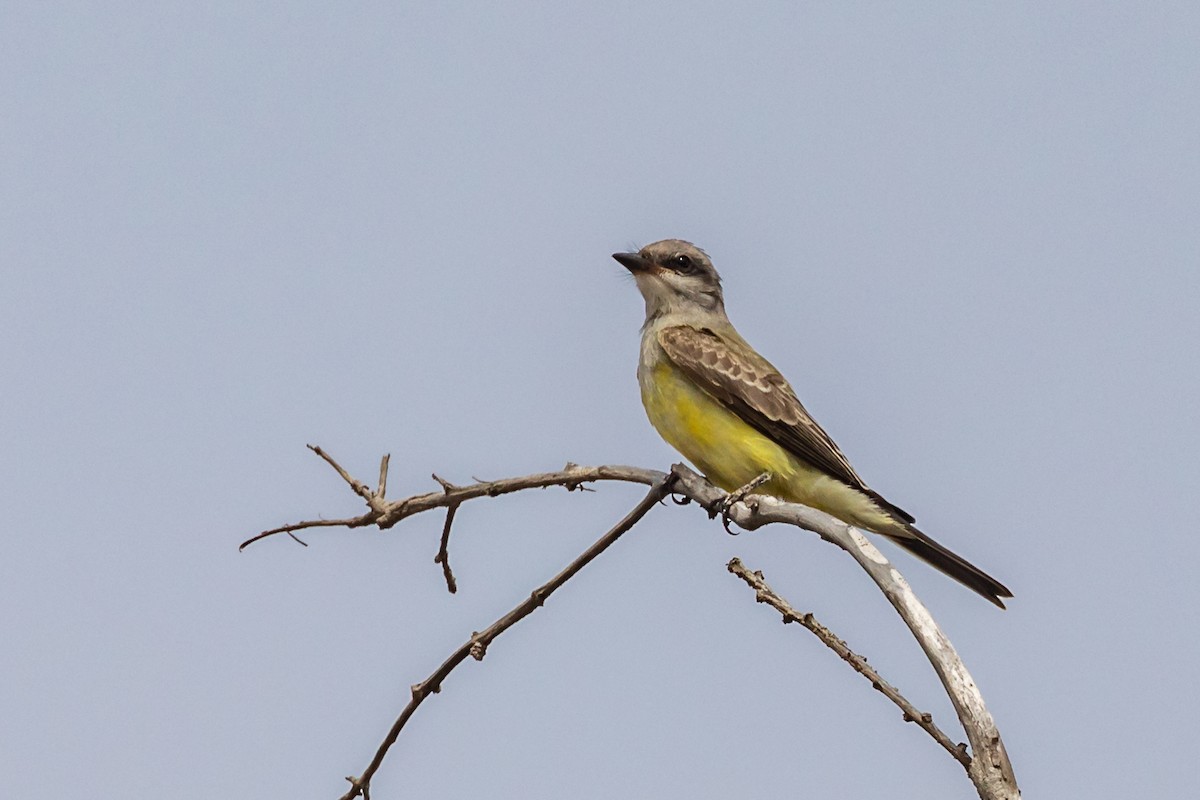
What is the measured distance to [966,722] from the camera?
157 inches

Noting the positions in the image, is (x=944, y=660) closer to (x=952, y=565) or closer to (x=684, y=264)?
(x=952, y=565)

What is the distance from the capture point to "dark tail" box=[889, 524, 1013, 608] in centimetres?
770

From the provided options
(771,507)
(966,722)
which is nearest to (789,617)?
(966,722)

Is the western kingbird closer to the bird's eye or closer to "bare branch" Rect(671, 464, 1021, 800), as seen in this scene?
the bird's eye

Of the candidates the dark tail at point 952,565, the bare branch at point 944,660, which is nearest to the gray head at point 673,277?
the dark tail at point 952,565

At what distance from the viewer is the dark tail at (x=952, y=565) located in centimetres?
770

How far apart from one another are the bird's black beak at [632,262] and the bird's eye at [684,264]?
0.89 feet

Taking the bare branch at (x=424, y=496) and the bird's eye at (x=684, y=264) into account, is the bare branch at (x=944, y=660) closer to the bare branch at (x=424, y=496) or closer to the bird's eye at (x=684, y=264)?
the bare branch at (x=424, y=496)

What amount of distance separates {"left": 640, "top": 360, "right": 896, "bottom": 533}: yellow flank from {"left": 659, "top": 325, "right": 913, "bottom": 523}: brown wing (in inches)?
2.1

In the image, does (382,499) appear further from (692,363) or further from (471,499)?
(692,363)

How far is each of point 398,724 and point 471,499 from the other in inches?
39.7

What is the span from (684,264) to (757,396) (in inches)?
73.8

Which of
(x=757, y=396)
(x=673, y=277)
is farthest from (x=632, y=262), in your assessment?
(x=757, y=396)

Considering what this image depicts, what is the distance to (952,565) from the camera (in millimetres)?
8070
